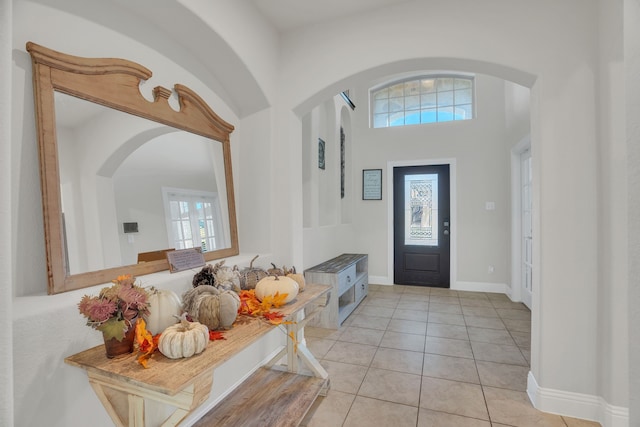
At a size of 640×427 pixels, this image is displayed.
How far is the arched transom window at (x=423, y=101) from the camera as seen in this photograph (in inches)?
189

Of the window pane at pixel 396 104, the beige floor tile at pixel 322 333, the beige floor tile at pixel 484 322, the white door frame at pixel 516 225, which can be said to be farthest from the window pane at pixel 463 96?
the beige floor tile at pixel 322 333

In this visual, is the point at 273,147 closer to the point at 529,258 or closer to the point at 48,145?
the point at 48,145

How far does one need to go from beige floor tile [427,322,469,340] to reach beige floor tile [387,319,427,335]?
2.5 inches

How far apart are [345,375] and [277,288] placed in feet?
3.91

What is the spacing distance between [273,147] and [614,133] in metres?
2.11

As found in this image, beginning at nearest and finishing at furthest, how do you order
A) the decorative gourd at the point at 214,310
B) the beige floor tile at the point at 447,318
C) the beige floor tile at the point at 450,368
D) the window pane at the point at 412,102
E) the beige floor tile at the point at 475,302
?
1. the decorative gourd at the point at 214,310
2. the beige floor tile at the point at 450,368
3. the beige floor tile at the point at 447,318
4. the beige floor tile at the point at 475,302
5. the window pane at the point at 412,102

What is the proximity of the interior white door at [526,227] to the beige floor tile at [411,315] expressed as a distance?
4.42 feet

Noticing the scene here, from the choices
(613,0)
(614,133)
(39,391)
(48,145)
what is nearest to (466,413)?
(614,133)

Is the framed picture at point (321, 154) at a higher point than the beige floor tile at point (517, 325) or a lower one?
higher

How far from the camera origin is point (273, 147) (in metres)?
2.46

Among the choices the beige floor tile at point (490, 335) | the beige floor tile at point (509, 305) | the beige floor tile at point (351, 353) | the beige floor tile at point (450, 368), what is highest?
the beige floor tile at point (351, 353)

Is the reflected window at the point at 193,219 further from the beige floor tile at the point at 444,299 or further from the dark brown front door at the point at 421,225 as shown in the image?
the dark brown front door at the point at 421,225

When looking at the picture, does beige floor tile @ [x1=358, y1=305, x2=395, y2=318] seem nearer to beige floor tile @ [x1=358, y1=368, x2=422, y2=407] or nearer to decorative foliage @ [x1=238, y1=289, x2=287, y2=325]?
beige floor tile @ [x1=358, y1=368, x2=422, y2=407]

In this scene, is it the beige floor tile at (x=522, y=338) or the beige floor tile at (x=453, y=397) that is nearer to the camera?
the beige floor tile at (x=453, y=397)
